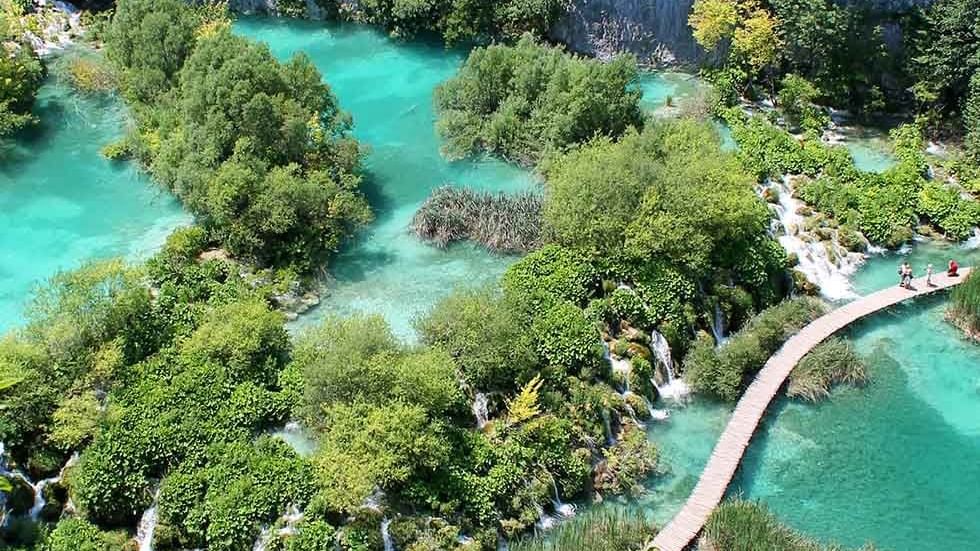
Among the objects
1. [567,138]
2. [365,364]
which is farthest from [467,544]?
[567,138]

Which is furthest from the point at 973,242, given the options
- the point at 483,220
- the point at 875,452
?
the point at 483,220

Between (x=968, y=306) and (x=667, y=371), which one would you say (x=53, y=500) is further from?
(x=968, y=306)

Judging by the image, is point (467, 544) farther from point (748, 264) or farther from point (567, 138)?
point (567, 138)

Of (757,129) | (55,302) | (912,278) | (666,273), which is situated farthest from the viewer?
(757,129)

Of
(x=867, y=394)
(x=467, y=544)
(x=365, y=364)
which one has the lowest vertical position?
(x=467, y=544)

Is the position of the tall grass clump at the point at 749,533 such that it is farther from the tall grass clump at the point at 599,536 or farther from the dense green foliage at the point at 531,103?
the dense green foliage at the point at 531,103

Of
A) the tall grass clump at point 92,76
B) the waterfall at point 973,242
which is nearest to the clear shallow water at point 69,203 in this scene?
the tall grass clump at point 92,76
